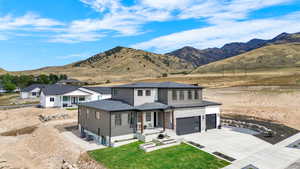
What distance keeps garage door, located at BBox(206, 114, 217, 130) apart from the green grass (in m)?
8.09

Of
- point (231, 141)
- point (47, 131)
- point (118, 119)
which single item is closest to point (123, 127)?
point (118, 119)

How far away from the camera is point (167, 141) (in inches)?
802

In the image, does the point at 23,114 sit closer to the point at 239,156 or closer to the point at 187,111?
the point at 187,111

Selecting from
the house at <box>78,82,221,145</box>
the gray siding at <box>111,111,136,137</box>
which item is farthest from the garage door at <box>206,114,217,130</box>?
the gray siding at <box>111,111,136,137</box>

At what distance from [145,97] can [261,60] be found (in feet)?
Answer: 554

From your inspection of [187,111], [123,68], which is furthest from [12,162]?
[123,68]

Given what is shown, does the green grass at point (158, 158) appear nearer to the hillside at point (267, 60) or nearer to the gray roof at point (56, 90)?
the gray roof at point (56, 90)

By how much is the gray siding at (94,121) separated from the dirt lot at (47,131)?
109 inches

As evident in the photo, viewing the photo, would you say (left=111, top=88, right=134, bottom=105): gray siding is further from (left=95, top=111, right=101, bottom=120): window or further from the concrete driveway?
the concrete driveway

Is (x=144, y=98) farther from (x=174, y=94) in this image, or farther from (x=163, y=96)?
(x=174, y=94)

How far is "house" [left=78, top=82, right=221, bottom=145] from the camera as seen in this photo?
21.2m

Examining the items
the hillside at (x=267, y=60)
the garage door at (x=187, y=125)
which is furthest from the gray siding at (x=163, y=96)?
the hillside at (x=267, y=60)

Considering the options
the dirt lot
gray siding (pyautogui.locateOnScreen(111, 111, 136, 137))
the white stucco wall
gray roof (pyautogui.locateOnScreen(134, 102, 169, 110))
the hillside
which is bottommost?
the dirt lot

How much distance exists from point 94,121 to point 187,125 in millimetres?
11006
